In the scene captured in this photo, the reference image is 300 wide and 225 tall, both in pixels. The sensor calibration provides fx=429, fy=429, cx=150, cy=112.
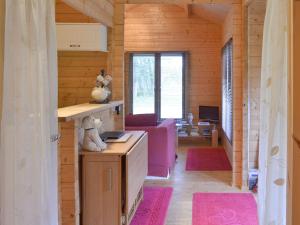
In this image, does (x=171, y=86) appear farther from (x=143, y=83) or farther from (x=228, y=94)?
(x=228, y=94)

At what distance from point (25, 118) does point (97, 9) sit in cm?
245

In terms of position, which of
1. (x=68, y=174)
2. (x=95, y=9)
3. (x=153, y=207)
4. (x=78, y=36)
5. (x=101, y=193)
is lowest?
(x=153, y=207)

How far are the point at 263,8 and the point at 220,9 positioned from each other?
2.41 meters

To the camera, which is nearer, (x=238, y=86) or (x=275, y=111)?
(x=275, y=111)

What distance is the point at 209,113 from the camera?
8.91m

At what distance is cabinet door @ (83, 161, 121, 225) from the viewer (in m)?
3.34

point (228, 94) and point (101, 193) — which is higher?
point (228, 94)

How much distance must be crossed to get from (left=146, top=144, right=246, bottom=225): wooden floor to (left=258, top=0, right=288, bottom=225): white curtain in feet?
5.50

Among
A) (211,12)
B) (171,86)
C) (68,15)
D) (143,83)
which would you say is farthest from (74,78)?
(171,86)

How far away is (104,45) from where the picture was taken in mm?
4891

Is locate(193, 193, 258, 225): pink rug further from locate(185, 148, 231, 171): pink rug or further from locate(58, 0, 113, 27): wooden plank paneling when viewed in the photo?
locate(58, 0, 113, 27): wooden plank paneling

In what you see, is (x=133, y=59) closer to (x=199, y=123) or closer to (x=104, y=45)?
(x=199, y=123)
